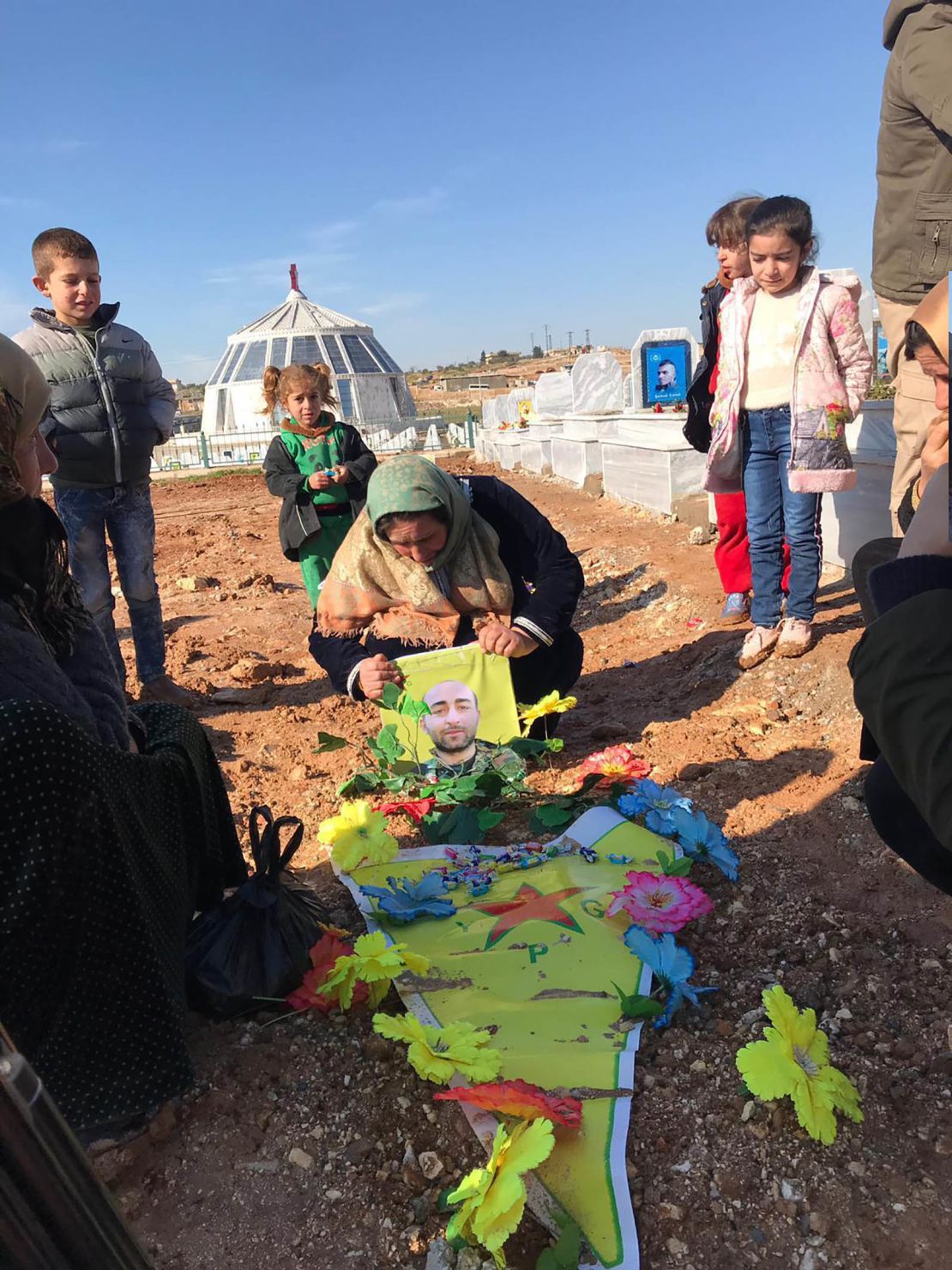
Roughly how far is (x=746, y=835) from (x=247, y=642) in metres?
3.97

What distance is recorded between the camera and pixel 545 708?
3.24 meters

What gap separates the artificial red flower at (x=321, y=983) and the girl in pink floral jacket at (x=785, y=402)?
2.42 m

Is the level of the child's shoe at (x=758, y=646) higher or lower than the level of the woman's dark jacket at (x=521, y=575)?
lower

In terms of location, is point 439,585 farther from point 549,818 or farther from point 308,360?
point 308,360

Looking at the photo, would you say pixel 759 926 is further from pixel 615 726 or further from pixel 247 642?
pixel 247 642

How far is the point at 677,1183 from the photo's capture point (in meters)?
1.51

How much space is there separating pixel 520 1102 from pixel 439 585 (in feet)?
6.69

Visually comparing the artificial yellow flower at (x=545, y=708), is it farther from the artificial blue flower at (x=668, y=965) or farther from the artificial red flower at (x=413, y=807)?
the artificial blue flower at (x=668, y=965)

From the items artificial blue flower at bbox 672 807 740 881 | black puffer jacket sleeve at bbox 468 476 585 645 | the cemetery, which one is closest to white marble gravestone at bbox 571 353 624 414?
the cemetery

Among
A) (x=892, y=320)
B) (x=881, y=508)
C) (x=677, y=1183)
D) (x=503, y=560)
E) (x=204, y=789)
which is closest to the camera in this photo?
(x=677, y=1183)

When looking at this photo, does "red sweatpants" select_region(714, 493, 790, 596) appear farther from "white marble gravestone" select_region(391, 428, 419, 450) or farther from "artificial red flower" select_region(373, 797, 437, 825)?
"white marble gravestone" select_region(391, 428, 419, 450)

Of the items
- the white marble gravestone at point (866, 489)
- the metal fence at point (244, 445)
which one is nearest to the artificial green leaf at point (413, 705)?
the white marble gravestone at point (866, 489)

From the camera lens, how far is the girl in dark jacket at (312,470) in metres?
4.58

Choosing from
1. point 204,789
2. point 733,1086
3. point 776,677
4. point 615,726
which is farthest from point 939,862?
point 776,677
